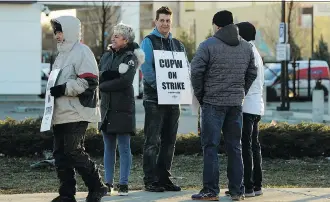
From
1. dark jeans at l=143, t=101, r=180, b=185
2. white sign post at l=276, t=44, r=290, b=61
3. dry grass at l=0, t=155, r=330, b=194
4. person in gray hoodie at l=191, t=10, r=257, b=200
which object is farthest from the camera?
white sign post at l=276, t=44, r=290, b=61

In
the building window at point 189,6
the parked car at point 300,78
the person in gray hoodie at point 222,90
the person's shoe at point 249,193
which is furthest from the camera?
the building window at point 189,6

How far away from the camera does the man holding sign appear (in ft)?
29.7

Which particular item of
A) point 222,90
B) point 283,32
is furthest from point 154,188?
point 283,32

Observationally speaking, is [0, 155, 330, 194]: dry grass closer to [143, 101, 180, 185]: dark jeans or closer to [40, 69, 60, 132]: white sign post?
[143, 101, 180, 185]: dark jeans

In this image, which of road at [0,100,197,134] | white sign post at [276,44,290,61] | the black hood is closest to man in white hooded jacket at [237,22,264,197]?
the black hood

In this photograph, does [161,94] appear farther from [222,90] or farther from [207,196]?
[207,196]

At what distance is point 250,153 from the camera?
8.95m

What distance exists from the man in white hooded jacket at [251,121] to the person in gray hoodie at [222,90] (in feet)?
1.01

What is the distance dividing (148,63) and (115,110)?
0.66 metres

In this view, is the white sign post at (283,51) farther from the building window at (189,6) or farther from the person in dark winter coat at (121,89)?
the building window at (189,6)

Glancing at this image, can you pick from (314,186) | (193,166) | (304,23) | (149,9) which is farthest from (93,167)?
(149,9)

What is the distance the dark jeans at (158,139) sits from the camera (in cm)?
908

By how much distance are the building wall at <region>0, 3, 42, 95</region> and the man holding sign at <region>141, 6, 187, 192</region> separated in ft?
85.2

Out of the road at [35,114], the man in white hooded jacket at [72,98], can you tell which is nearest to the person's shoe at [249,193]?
the man in white hooded jacket at [72,98]
